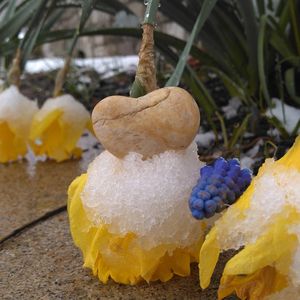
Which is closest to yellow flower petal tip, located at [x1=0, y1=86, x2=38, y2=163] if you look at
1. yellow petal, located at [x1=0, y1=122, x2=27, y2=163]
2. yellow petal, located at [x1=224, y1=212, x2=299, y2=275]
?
yellow petal, located at [x1=0, y1=122, x2=27, y2=163]

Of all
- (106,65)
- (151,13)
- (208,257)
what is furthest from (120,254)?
(106,65)

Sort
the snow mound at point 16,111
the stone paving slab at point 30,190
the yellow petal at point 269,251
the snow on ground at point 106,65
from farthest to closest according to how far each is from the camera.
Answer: the snow on ground at point 106,65, the snow mound at point 16,111, the stone paving slab at point 30,190, the yellow petal at point 269,251

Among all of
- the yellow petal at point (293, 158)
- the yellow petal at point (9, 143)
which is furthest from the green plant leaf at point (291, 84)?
the yellow petal at point (293, 158)

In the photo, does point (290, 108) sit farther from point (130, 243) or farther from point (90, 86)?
point (90, 86)

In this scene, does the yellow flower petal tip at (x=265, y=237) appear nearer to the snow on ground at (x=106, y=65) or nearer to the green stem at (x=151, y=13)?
the green stem at (x=151, y=13)

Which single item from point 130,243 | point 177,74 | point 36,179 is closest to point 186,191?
point 130,243

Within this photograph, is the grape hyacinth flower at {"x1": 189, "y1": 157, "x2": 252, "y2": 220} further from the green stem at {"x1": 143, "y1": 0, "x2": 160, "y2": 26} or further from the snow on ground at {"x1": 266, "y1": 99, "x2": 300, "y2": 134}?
the snow on ground at {"x1": 266, "y1": 99, "x2": 300, "y2": 134}
